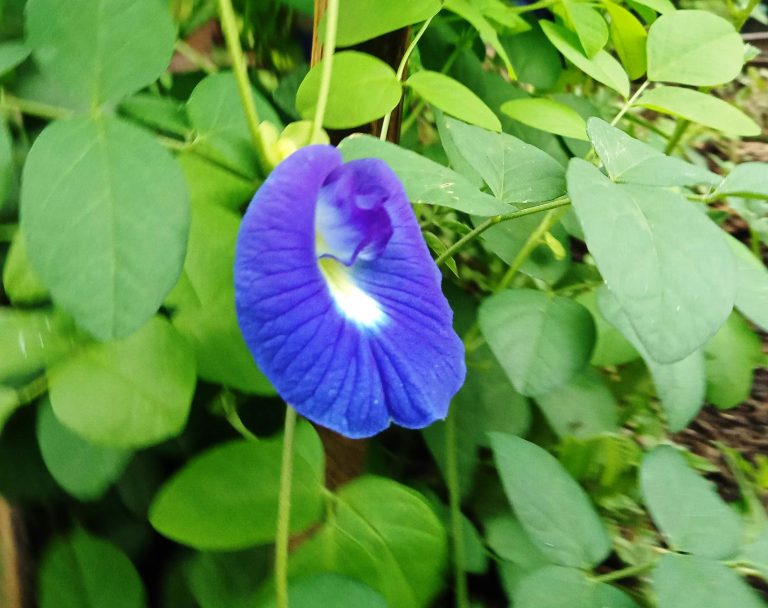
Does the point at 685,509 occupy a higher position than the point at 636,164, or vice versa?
the point at 636,164

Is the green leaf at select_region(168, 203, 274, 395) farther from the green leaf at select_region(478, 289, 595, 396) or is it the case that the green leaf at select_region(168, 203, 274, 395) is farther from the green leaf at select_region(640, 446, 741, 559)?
the green leaf at select_region(640, 446, 741, 559)

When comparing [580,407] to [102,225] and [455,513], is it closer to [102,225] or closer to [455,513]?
[455,513]

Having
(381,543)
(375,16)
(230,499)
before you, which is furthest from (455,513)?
(375,16)

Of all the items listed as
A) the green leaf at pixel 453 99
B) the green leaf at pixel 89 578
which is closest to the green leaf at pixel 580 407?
the green leaf at pixel 453 99

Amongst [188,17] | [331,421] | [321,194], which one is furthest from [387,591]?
[188,17]

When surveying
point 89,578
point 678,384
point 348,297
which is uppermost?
point 348,297

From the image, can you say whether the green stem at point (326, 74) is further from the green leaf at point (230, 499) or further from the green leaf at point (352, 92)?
the green leaf at point (230, 499)
